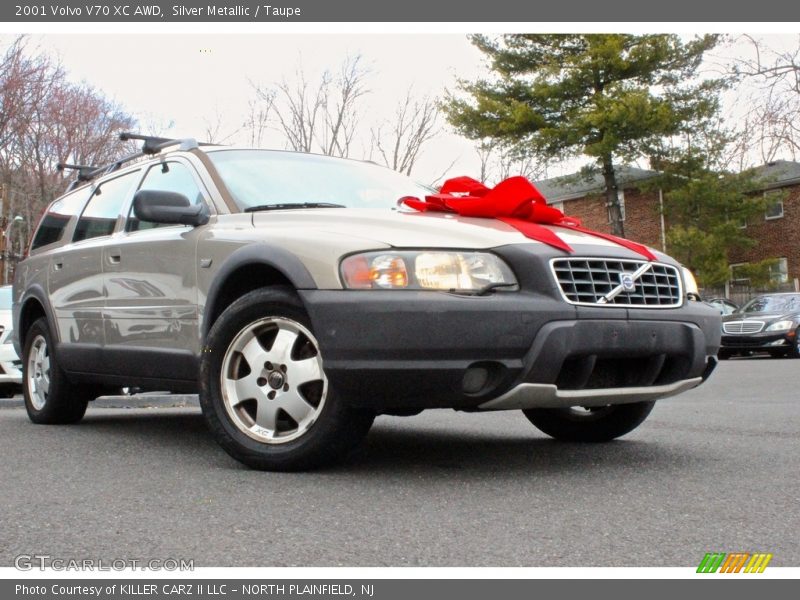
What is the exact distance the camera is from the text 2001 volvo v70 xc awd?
13.3 ft

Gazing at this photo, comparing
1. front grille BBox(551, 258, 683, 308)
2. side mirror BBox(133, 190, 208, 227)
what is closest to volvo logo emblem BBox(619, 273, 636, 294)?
front grille BBox(551, 258, 683, 308)

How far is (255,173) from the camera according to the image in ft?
17.8

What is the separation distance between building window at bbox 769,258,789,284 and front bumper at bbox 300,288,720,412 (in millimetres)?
35094

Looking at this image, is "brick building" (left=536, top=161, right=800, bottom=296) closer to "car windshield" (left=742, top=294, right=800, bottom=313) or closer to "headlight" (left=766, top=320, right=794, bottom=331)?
"car windshield" (left=742, top=294, right=800, bottom=313)

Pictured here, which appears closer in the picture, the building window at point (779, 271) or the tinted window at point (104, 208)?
the tinted window at point (104, 208)

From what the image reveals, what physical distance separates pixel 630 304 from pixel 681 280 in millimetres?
565

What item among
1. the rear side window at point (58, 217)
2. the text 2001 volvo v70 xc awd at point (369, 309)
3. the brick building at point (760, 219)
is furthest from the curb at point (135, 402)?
the brick building at point (760, 219)

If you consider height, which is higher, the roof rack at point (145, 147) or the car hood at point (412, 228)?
the roof rack at point (145, 147)

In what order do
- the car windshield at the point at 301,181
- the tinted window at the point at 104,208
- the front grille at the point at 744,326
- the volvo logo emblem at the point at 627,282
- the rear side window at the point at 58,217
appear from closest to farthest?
the volvo logo emblem at the point at 627,282 → the car windshield at the point at 301,181 → the tinted window at the point at 104,208 → the rear side window at the point at 58,217 → the front grille at the point at 744,326

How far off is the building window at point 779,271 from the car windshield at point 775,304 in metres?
14.8

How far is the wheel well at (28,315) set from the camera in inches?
282

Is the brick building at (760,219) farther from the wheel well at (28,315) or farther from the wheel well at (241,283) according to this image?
the wheel well at (241,283)

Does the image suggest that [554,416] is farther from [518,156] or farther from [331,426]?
[518,156]

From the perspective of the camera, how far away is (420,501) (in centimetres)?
380
